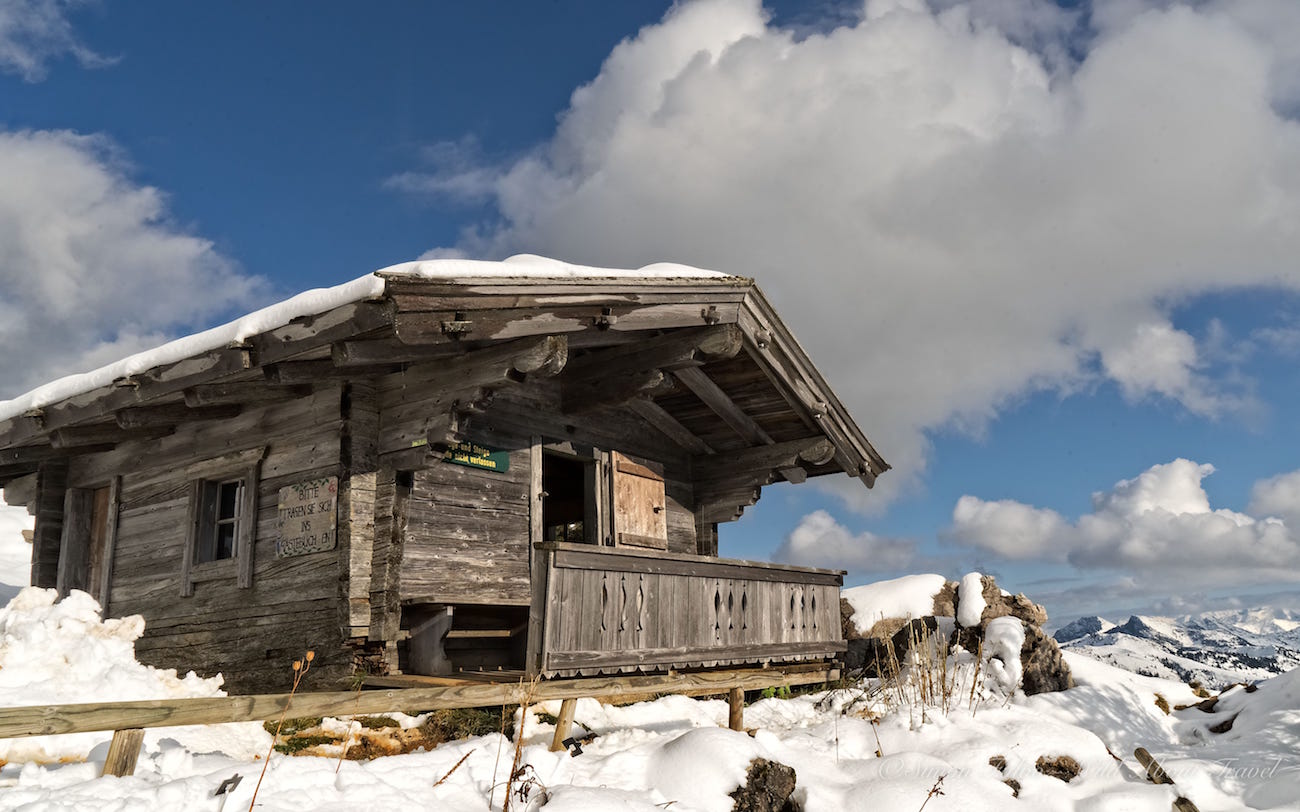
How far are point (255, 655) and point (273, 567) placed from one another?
0.87 m

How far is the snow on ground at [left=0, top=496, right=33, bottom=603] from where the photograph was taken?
29.7 metres

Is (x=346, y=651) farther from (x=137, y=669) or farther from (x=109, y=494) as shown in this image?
(x=109, y=494)

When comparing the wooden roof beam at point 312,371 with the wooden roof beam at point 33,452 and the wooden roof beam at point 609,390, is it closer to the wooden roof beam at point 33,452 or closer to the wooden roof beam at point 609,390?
the wooden roof beam at point 609,390

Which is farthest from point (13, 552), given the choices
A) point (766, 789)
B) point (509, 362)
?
point (766, 789)

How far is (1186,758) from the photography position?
908 centimetres

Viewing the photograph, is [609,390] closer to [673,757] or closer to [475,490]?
[475,490]

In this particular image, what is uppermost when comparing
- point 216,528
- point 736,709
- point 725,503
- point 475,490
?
point 725,503

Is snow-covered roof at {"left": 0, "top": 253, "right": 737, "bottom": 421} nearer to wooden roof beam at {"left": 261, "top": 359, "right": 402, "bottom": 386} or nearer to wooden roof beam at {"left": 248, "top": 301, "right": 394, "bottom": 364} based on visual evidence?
wooden roof beam at {"left": 248, "top": 301, "right": 394, "bottom": 364}

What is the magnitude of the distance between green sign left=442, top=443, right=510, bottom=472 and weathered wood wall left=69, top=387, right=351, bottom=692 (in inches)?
47.7

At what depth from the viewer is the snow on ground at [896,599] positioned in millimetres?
15234

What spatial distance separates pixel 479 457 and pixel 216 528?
10.2 feet

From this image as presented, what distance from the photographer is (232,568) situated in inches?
387

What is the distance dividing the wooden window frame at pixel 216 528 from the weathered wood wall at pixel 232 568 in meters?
0.05

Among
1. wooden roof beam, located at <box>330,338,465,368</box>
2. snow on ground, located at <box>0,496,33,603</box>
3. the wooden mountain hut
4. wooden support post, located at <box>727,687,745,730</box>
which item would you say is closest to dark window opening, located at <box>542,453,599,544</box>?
the wooden mountain hut
